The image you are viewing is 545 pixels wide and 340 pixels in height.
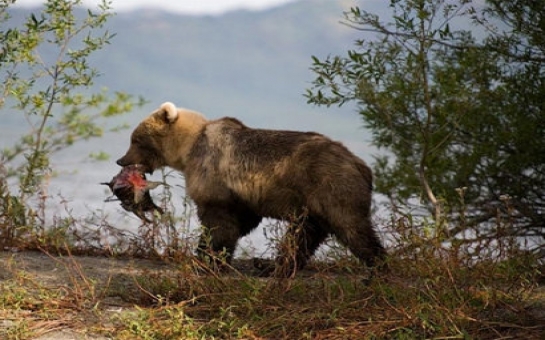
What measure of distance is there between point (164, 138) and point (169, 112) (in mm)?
256

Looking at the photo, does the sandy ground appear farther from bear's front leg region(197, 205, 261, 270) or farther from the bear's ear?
the bear's ear

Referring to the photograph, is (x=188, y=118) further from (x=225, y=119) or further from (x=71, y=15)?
(x=71, y=15)

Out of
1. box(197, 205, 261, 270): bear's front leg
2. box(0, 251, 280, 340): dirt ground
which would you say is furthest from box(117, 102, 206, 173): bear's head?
box(0, 251, 280, 340): dirt ground

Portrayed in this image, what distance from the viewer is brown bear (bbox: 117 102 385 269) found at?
7.23 metres

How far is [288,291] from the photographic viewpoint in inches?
247

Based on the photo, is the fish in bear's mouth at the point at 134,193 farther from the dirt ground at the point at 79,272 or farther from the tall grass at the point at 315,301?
the tall grass at the point at 315,301

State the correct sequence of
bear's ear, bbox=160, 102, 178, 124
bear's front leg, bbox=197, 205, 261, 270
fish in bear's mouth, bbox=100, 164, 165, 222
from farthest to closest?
bear's ear, bbox=160, 102, 178, 124 → fish in bear's mouth, bbox=100, 164, 165, 222 → bear's front leg, bbox=197, 205, 261, 270

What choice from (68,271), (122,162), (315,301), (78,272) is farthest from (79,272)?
(122,162)

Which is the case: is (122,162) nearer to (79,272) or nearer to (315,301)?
(79,272)

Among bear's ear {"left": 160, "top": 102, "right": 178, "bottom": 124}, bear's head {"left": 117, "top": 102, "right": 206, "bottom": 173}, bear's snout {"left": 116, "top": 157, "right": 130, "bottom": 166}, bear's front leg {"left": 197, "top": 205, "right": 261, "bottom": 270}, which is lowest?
bear's front leg {"left": 197, "top": 205, "right": 261, "bottom": 270}

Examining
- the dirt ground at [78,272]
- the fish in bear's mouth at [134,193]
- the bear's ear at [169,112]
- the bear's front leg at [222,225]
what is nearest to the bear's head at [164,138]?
the bear's ear at [169,112]

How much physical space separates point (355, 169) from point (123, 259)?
243 cm

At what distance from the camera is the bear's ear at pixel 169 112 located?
8484mm

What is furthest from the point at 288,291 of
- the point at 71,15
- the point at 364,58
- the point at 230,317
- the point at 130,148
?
the point at 71,15
